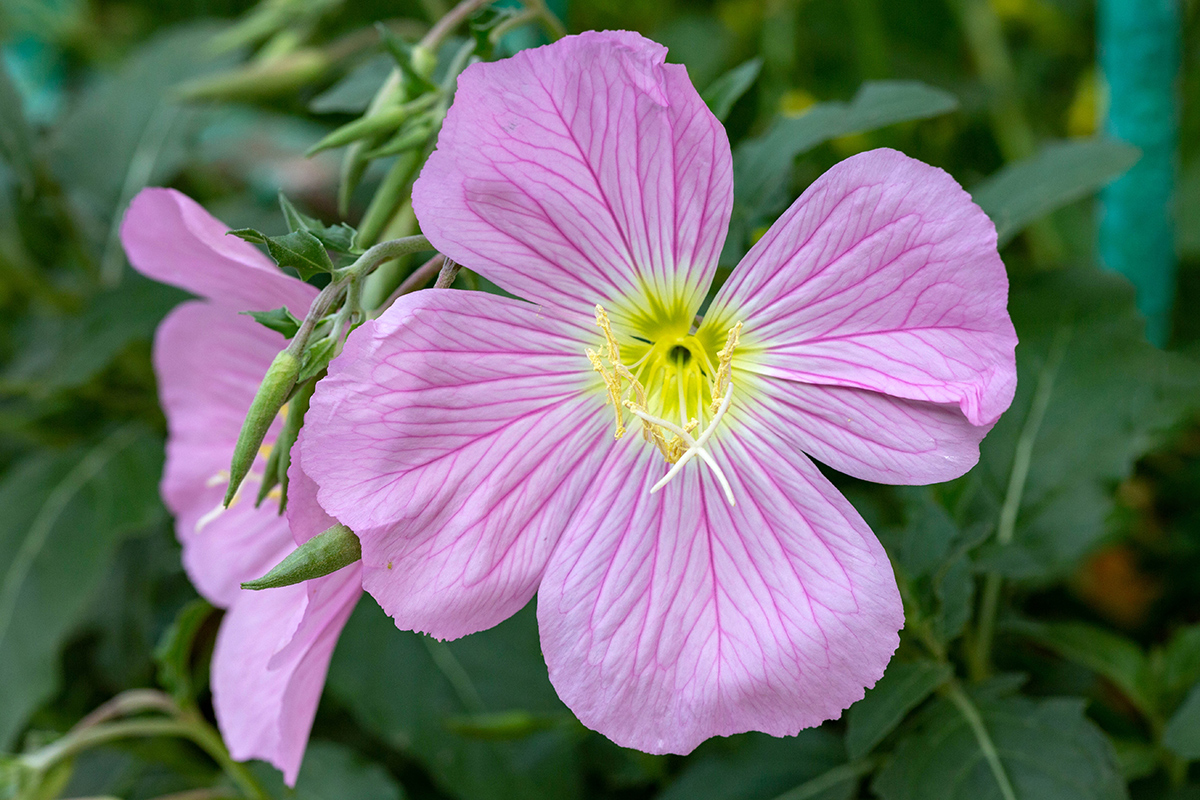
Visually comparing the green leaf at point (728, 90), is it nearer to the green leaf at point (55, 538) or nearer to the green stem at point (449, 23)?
the green stem at point (449, 23)

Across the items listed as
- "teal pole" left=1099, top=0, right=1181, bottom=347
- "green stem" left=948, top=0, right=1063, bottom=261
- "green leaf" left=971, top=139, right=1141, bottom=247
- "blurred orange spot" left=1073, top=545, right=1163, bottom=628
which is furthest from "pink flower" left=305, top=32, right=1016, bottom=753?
"green stem" left=948, top=0, right=1063, bottom=261

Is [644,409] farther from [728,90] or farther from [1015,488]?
[1015,488]

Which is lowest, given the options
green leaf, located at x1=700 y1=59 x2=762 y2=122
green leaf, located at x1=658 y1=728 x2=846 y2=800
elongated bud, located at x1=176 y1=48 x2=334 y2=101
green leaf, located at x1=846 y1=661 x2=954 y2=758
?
green leaf, located at x1=658 y1=728 x2=846 y2=800

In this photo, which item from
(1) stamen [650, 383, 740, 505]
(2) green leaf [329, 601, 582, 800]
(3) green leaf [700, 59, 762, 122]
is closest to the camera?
(1) stamen [650, 383, 740, 505]

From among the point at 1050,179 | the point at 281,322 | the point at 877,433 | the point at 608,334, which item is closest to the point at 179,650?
the point at 281,322

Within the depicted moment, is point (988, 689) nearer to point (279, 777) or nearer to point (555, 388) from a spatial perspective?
point (555, 388)

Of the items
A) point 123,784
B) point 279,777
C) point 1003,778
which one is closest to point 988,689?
point 1003,778

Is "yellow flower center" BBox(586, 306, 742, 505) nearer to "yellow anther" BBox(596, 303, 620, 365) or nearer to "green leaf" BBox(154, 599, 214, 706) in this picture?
"yellow anther" BBox(596, 303, 620, 365)
